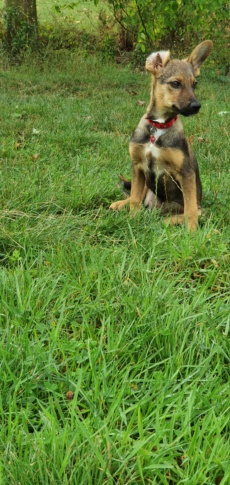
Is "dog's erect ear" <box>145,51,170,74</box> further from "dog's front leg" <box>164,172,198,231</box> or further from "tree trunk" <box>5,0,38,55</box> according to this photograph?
"tree trunk" <box>5,0,38,55</box>

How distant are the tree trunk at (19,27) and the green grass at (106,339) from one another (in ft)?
21.4

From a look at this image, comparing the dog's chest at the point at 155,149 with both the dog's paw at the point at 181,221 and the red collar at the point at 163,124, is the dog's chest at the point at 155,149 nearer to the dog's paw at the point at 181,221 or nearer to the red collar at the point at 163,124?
the red collar at the point at 163,124

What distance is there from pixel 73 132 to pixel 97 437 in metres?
4.48

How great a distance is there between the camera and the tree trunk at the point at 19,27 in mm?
9852

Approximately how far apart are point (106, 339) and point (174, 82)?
225cm

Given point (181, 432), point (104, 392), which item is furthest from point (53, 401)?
point (181, 432)

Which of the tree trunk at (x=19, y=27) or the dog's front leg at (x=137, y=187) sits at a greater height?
the tree trunk at (x=19, y=27)

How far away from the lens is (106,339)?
2129 millimetres

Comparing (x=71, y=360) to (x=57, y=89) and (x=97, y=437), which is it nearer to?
(x=97, y=437)

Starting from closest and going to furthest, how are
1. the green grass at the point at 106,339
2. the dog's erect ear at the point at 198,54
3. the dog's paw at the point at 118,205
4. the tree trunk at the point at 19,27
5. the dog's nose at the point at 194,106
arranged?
the green grass at the point at 106,339
the dog's nose at the point at 194,106
the dog's paw at the point at 118,205
the dog's erect ear at the point at 198,54
the tree trunk at the point at 19,27

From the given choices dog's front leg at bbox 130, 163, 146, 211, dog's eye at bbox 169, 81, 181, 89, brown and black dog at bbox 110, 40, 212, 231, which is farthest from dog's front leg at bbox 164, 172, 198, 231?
dog's eye at bbox 169, 81, 181, 89

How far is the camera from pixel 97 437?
1.54 metres

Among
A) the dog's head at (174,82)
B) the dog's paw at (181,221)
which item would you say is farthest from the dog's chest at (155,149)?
the dog's paw at (181,221)

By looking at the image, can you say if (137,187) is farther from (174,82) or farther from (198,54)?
(198,54)
